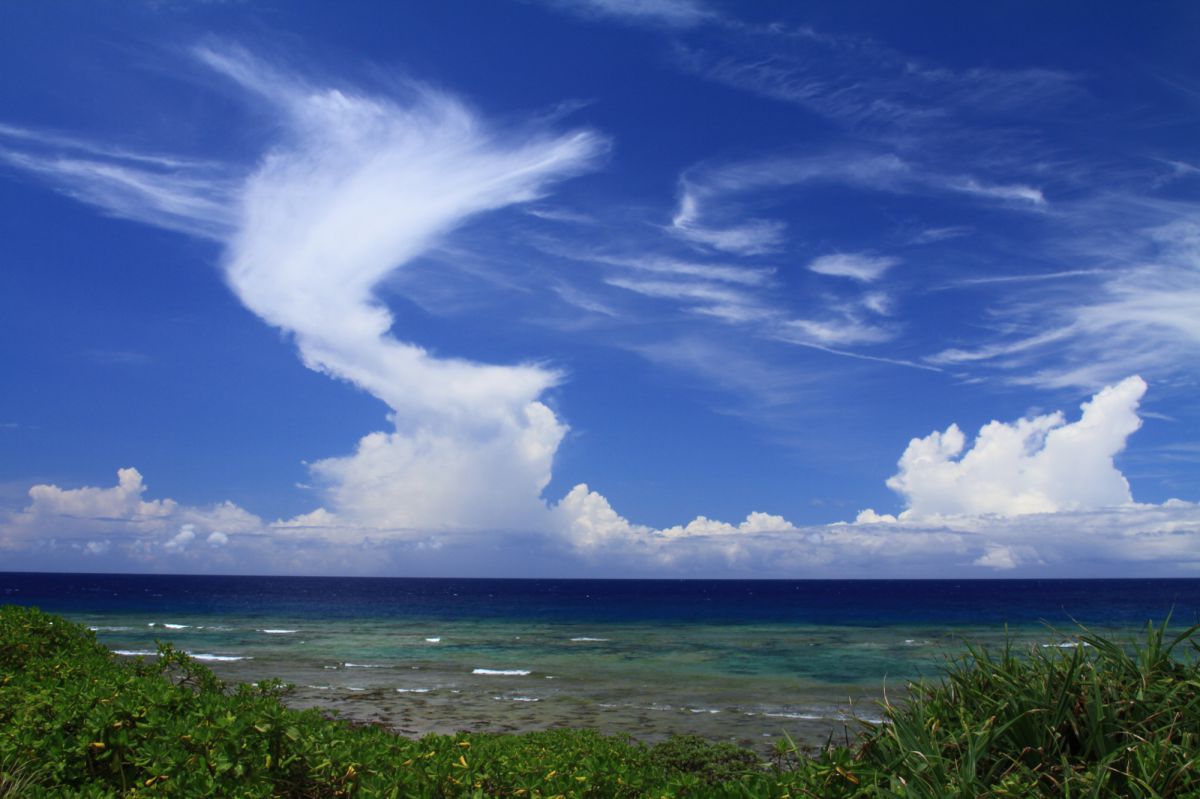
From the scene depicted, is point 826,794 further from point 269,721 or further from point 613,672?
point 613,672

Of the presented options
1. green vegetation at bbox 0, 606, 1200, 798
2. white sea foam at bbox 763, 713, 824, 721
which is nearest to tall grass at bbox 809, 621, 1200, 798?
green vegetation at bbox 0, 606, 1200, 798

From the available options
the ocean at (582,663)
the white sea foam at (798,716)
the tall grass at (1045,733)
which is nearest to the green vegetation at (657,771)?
the tall grass at (1045,733)

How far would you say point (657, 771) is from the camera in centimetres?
636

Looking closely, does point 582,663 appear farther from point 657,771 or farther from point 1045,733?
point 1045,733

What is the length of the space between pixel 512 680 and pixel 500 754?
26230 mm

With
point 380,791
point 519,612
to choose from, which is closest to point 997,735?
point 380,791

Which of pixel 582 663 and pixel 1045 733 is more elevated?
pixel 1045 733

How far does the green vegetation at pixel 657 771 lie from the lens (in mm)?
4930

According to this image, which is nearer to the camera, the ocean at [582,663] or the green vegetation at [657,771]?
the green vegetation at [657,771]

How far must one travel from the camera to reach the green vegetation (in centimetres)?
493

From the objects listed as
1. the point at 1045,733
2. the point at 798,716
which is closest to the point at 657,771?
the point at 1045,733

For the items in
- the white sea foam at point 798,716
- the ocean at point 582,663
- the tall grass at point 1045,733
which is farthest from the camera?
the white sea foam at point 798,716

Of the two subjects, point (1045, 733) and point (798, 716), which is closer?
point (1045, 733)

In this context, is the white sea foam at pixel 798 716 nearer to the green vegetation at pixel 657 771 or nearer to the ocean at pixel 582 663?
the ocean at pixel 582 663
